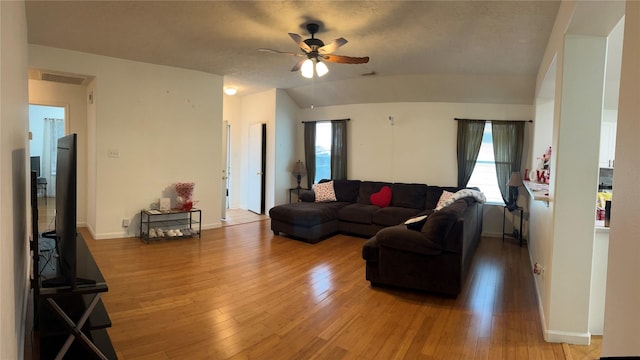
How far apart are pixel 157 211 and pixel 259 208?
7.95ft

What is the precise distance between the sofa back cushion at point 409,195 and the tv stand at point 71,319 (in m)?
4.69

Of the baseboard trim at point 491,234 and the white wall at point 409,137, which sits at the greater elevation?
the white wall at point 409,137

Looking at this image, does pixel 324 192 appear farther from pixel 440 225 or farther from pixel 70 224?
pixel 70 224

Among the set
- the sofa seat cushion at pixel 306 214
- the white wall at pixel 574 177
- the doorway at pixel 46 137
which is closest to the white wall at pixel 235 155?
the sofa seat cushion at pixel 306 214

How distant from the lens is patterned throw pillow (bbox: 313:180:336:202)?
6438mm

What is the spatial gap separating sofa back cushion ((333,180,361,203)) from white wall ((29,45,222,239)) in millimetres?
2218

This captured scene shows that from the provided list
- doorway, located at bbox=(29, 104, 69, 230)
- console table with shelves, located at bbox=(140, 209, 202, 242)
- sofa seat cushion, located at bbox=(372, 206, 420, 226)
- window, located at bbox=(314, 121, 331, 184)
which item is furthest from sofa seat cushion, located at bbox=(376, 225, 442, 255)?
doorway, located at bbox=(29, 104, 69, 230)

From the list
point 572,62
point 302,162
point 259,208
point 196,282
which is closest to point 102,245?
point 196,282

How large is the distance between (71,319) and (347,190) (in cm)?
496

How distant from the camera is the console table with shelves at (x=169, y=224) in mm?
5152

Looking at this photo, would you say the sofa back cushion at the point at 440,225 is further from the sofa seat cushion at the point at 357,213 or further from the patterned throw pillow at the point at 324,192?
the patterned throw pillow at the point at 324,192

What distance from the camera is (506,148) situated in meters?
5.62

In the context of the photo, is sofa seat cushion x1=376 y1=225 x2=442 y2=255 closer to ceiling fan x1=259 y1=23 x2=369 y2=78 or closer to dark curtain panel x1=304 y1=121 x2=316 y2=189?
ceiling fan x1=259 y1=23 x2=369 y2=78

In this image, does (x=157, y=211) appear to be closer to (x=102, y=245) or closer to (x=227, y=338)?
(x=102, y=245)
